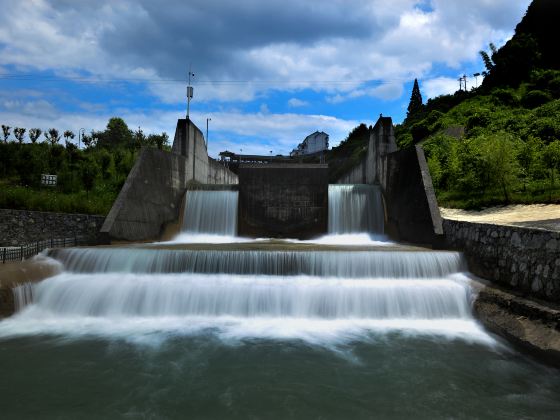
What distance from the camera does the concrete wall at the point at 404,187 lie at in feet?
40.9

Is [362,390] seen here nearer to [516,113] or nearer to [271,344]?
[271,344]

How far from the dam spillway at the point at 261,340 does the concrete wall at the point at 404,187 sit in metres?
2.96

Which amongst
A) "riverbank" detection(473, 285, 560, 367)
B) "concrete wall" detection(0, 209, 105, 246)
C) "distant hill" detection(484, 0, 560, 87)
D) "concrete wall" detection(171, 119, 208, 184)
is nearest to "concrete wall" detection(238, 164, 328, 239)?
"concrete wall" detection(171, 119, 208, 184)

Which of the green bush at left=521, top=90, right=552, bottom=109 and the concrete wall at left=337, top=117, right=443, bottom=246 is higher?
the green bush at left=521, top=90, right=552, bottom=109

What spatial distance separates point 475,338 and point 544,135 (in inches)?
844

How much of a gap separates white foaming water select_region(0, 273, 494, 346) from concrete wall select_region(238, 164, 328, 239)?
7.41m

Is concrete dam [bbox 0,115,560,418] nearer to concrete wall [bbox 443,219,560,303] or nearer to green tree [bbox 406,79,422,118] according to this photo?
concrete wall [bbox 443,219,560,303]

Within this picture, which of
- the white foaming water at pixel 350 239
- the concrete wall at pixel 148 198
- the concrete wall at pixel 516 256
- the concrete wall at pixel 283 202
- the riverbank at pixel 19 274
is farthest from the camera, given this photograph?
the concrete wall at pixel 283 202

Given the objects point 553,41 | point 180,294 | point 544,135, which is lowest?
point 180,294

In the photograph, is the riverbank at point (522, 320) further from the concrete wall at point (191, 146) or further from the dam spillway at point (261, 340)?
the concrete wall at point (191, 146)

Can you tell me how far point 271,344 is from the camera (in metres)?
6.83

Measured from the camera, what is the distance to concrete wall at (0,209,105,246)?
15.3 m

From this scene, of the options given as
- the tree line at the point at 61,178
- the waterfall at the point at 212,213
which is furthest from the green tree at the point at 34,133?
the waterfall at the point at 212,213

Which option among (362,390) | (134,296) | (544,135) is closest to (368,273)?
(362,390)
